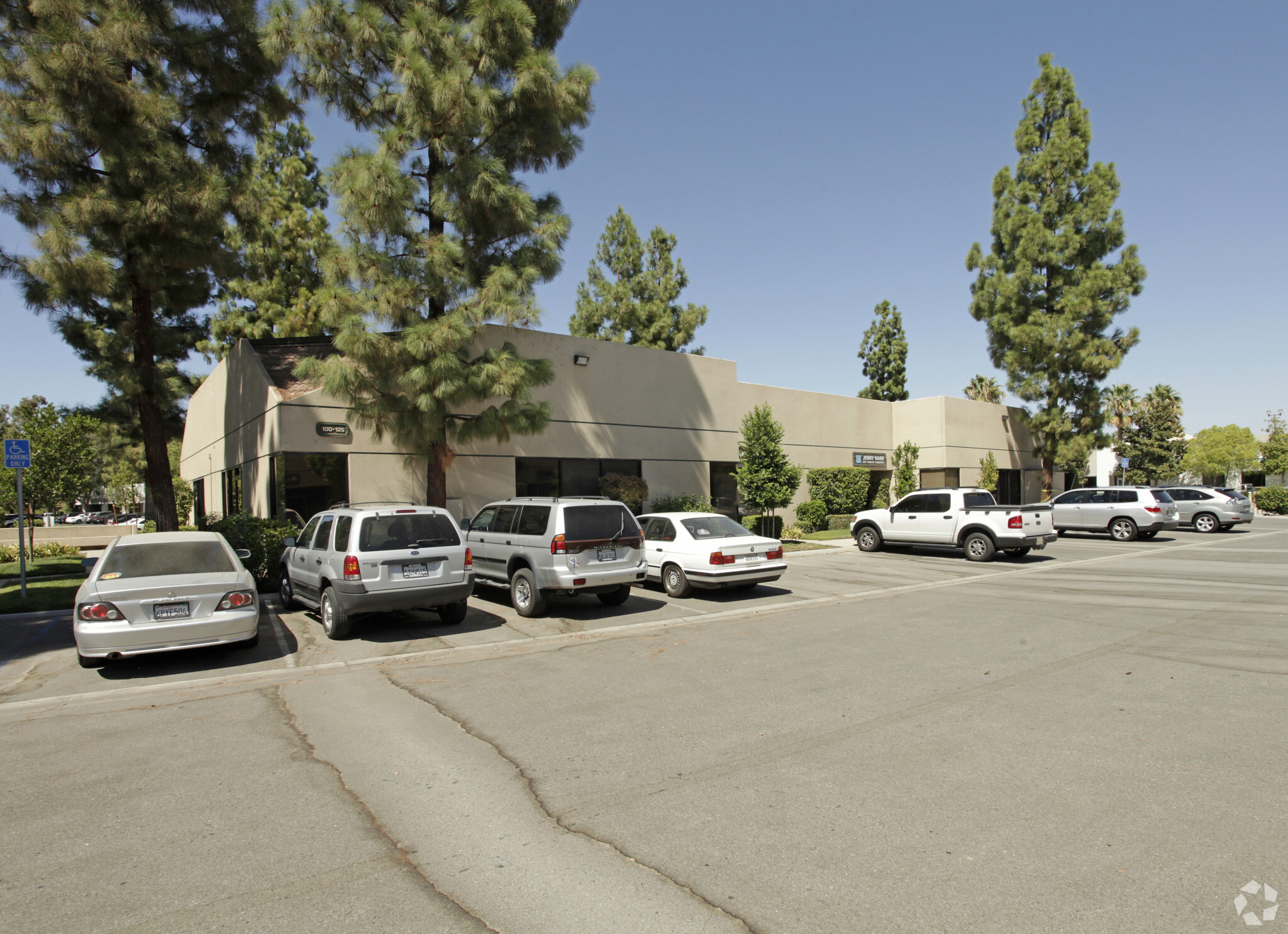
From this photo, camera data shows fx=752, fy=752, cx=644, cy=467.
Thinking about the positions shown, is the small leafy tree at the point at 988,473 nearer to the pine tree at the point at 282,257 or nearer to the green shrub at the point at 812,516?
the green shrub at the point at 812,516

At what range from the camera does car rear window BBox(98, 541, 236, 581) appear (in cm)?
838

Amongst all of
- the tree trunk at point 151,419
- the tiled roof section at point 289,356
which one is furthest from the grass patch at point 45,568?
the tiled roof section at point 289,356

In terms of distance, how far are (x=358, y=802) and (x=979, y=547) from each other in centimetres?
1701

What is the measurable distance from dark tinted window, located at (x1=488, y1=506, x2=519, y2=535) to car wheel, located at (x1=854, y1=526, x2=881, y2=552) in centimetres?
1206

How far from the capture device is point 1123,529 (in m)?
24.2

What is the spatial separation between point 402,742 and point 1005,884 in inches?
167

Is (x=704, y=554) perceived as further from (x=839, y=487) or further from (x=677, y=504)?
(x=839, y=487)

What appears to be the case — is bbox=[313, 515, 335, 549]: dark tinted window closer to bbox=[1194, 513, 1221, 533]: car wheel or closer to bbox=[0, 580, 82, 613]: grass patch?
bbox=[0, 580, 82, 613]: grass patch

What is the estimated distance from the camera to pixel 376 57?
16984mm

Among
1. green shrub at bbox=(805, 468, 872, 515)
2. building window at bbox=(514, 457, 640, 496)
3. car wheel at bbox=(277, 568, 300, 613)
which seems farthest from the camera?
green shrub at bbox=(805, 468, 872, 515)

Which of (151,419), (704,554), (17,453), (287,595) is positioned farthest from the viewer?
(151,419)

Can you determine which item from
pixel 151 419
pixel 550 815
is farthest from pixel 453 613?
pixel 151 419

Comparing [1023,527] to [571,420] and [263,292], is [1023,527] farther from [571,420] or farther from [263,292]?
[263,292]

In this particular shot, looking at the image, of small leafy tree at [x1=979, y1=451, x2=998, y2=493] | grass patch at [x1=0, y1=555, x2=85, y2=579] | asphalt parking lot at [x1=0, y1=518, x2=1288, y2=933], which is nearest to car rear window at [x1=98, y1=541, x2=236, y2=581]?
asphalt parking lot at [x1=0, y1=518, x2=1288, y2=933]
